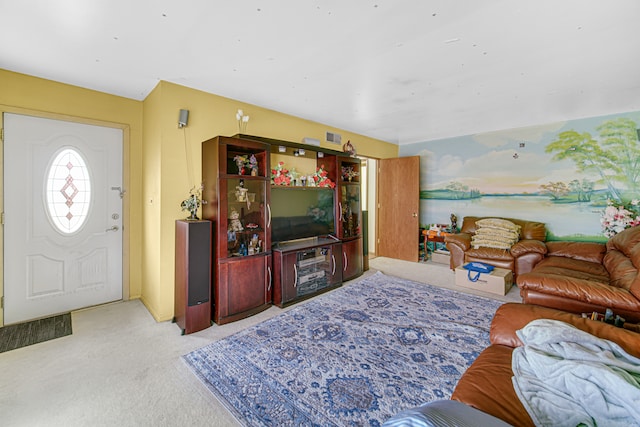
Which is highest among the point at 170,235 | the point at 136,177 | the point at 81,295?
the point at 136,177

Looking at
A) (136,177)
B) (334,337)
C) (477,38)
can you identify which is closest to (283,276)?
(334,337)

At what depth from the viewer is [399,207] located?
18.5 ft

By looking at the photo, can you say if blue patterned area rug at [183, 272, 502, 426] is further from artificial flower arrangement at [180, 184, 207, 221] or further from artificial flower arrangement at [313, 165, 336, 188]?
artificial flower arrangement at [313, 165, 336, 188]

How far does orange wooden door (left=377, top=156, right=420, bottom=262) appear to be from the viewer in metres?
5.41

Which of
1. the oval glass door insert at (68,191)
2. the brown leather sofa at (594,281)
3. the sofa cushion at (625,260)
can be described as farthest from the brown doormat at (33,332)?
the sofa cushion at (625,260)

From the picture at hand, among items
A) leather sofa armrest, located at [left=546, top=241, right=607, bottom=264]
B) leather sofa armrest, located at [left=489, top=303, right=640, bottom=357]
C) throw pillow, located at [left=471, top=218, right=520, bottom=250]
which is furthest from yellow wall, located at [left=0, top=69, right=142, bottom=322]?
leather sofa armrest, located at [left=546, top=241, right=607, bottom=264]

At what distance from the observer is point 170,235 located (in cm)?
285

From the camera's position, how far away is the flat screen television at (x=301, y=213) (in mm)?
3475

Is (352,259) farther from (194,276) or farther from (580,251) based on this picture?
(580,251)

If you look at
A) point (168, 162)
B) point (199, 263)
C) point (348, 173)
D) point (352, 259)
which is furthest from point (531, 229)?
point (168, 162)

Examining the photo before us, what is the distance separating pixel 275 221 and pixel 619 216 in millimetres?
4955

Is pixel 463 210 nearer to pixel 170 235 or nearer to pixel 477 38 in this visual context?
pixel 477 38

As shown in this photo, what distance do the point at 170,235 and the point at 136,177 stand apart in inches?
43.5

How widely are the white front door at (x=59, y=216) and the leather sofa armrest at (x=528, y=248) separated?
5.50 m
